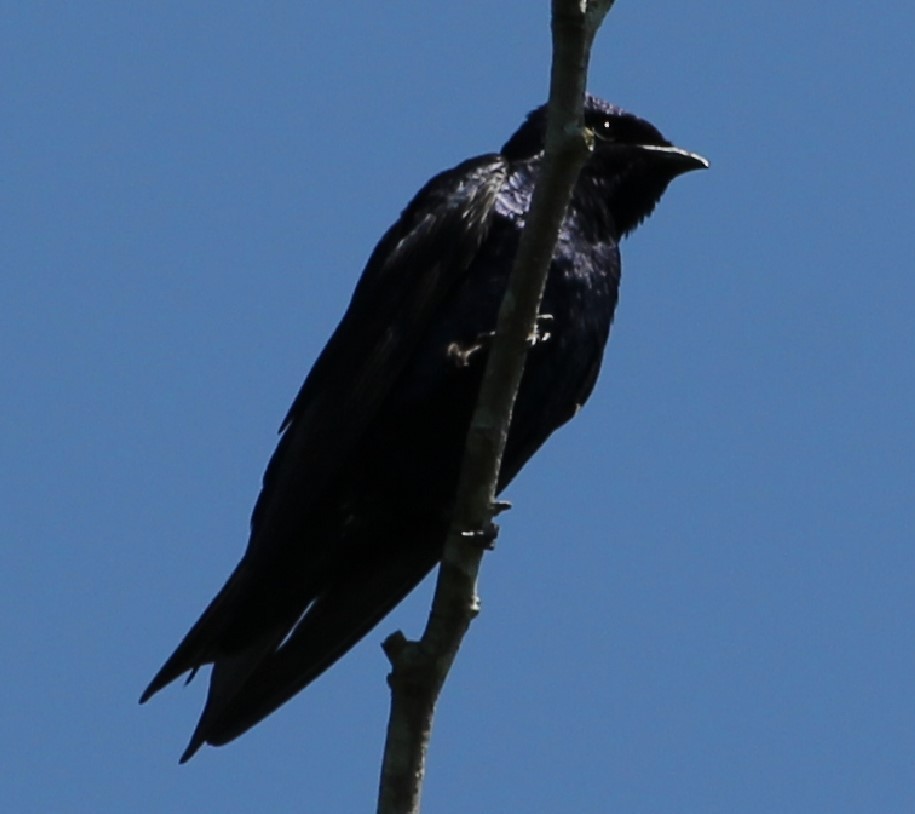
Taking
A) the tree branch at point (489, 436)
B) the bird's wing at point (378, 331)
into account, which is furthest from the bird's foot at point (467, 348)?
the tree branch at point (489, 436)

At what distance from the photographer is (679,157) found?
294 inches

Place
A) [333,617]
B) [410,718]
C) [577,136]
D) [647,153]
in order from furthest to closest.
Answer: [647,153] → [333,617] → [410,718] → [577,136]

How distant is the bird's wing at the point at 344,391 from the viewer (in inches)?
241

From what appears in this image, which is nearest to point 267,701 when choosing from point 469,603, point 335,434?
point 335,434

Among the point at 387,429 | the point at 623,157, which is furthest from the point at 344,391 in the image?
the point at 623,157

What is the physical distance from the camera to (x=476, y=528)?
16.8ft

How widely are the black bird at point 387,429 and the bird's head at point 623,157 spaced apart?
46 cm

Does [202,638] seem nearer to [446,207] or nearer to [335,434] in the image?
[335,434]

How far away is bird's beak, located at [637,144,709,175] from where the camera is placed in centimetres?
741

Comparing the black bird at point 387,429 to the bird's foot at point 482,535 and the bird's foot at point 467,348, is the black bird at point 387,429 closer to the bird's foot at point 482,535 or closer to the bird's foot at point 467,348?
the bird's foot at point 467,348

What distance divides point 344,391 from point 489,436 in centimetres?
137

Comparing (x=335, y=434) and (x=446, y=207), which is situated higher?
(x=446, y=207)

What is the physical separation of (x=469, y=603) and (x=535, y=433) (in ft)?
5.36

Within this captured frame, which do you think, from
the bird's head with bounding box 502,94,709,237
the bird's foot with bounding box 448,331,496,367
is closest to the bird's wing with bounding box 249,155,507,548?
the bird's foot with bounding box 448,331,496,367
